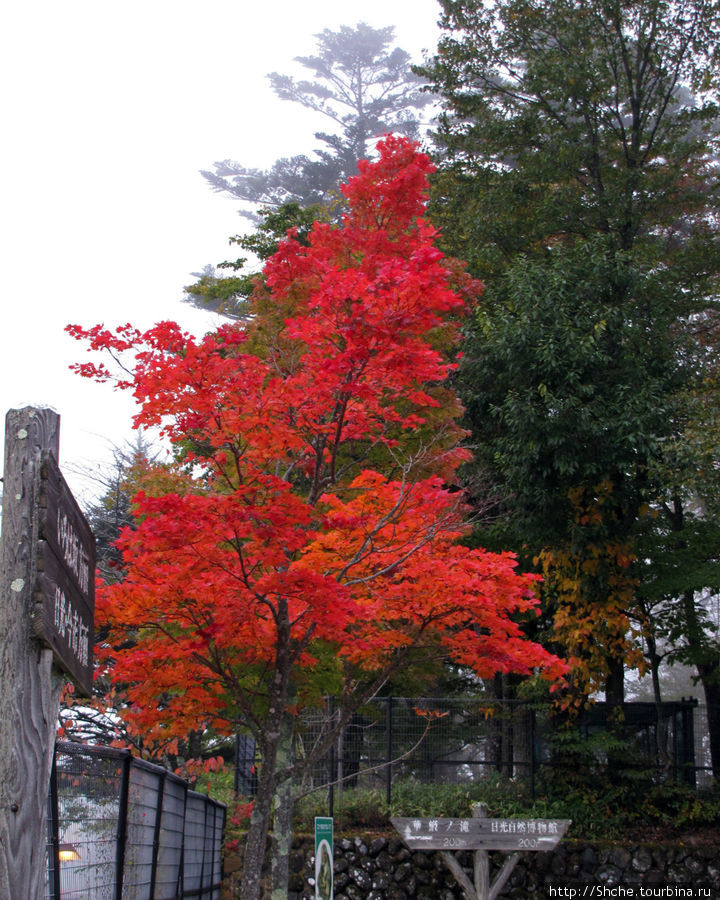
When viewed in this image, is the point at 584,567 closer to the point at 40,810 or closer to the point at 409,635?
the point at 409,635

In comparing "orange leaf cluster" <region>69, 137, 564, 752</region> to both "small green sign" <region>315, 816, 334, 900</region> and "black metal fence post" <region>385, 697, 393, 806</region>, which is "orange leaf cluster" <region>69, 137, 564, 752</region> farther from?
"black metal fence post" <region>385, 697, 393, 806</region>

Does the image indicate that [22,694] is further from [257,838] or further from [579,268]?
[579,268]

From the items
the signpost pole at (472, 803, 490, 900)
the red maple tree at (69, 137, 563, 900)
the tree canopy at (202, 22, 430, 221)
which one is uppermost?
the tree canopy at (202, 22, 430, 221)

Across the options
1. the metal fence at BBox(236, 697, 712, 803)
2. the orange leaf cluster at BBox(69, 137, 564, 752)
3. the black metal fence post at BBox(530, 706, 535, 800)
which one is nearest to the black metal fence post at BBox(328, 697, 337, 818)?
the metal fence at BBox(236, 697, 712, 803)

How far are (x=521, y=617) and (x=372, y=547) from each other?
11.0m

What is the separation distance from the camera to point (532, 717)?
17.4 meters

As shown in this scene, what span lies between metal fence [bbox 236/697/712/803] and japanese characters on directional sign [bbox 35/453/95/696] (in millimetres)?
13456

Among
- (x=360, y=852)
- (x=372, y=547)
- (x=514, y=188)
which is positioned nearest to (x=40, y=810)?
(x=372, y=547)

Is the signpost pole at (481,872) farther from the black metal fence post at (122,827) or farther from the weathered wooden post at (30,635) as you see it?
the weathered wooden post at (30,635)

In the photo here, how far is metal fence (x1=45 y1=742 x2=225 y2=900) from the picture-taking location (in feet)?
16.2

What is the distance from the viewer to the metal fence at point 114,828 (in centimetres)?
494

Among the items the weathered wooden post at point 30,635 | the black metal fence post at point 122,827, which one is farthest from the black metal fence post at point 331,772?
the weathered wooden post at point 30,635

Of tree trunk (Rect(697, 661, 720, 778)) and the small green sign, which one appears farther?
tree trunk (Rect(697, 661, 720, 778))

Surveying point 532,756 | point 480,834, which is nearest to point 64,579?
point 480,834
